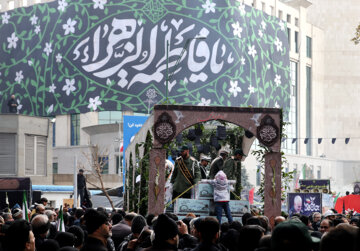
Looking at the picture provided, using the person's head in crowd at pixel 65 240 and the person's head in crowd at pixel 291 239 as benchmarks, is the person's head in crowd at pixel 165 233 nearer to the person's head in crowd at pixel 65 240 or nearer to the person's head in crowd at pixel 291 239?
the person's head in crowd at pixel 65 240

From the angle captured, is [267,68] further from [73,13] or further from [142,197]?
[142,197]

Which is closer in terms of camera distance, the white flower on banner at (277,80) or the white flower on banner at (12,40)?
the white flower on banner at (12,40)

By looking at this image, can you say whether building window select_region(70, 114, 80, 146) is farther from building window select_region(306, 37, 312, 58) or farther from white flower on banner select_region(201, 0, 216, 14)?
building window select_region(306, 37, 312, 58)

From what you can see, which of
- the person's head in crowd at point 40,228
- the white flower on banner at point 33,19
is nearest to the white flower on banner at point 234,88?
the white flower on banner at point 33,19

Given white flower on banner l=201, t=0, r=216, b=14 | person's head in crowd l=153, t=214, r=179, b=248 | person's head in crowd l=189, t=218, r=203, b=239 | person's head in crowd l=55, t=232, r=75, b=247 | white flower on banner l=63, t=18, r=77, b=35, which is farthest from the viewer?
white flower on banner l=201, t=0, r=216, b=14

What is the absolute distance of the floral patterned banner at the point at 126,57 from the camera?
72.2 meters

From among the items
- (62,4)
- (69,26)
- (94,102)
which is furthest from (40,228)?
(62,4)

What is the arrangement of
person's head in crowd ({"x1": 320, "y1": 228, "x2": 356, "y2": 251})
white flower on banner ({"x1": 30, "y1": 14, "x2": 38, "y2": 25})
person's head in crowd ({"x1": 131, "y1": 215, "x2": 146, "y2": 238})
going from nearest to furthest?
1. person's head in crowd ({"x1": 320, "y1": 228, "x2": 356, "y2": 251})
2. person's head in crowd ({"x1": 131, "y1": 215, "x2": 146, "y2": 238})
3. white flower on banner ({"x1": 30, "y1": 14, "x2": 38, "y2": 25})

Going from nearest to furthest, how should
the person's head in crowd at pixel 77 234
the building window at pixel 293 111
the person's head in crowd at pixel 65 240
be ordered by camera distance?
1. the person's head in crowd at pixel 65 240
2. the person's head in crowd at pixel 77 234
3. the building window at pixel 293 111

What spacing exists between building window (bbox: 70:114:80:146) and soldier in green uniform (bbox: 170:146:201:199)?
61.3 m

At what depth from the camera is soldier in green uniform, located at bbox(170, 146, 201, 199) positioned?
1919 centimetres

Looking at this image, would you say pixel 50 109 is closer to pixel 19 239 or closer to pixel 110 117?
pixel 110 117

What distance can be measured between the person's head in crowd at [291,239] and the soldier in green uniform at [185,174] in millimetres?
14371

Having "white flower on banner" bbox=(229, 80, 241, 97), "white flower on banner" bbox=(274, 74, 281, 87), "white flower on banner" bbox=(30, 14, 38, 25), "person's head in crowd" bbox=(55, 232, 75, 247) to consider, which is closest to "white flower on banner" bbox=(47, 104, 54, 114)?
"white flower on banner" bbox=(30, 14, 38, 25)
